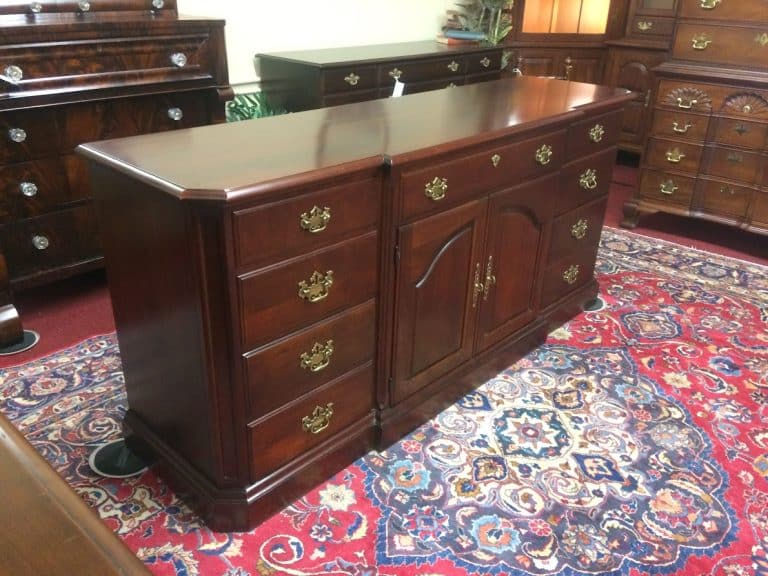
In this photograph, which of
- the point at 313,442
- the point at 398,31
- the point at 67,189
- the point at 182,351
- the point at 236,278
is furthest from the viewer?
the point at 398,31

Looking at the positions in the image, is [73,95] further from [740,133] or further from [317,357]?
[740,133]

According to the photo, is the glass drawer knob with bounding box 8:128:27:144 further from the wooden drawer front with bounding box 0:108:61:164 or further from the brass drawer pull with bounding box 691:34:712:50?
the brass drawer pull with bounding box 691:34:712:50

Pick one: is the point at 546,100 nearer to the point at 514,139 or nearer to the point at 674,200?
the point at 514,139

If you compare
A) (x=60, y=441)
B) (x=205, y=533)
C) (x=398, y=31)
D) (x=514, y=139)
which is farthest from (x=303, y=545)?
(x=398, y=31)

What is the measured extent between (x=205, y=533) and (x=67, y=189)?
4.69ft

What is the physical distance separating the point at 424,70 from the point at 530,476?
7.85 ft

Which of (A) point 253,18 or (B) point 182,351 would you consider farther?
(A) point 253,18


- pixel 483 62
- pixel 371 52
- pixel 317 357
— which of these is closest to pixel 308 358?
pixel 317 357

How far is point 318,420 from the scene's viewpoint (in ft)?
5.31

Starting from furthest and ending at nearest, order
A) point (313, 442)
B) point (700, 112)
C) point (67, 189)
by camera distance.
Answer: point (700, 112) < point (67, 189) < point (313, 442)

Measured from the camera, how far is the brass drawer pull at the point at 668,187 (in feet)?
10.9

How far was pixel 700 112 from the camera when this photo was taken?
316 cm

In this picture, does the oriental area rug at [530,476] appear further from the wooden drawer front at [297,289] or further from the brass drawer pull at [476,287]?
the wooden drawer front at [297,289]

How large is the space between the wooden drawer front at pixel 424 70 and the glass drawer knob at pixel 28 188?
169 cm
